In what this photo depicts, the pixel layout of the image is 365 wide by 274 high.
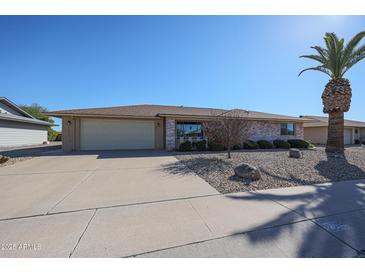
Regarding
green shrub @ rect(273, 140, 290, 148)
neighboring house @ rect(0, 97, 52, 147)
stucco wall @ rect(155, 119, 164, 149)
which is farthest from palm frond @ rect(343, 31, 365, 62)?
neighboring house @ rect(0, 97, 52, 147)

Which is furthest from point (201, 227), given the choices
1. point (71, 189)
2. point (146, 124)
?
point (146, 124)

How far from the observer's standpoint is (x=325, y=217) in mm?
3096

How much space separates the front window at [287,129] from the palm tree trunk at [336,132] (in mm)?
5633

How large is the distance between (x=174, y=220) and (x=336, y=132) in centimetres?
1248

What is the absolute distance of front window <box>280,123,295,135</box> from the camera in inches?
643

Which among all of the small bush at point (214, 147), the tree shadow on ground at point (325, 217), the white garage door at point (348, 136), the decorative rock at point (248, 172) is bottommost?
the tree shadow on ground at point (325, 217)

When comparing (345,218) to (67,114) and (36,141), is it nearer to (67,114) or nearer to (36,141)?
(67,114)

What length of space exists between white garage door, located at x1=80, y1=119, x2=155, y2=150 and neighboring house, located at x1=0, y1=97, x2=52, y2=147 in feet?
27.0

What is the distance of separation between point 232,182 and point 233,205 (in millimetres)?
1603

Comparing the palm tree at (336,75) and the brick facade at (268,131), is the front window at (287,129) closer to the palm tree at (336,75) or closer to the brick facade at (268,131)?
the brick facade at (268,131)

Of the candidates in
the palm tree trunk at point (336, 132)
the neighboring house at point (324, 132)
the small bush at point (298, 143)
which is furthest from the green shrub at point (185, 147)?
the neighboring house at point (324, 132)

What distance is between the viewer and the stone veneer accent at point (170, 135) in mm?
13086

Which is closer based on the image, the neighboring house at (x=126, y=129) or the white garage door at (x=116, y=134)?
the neighboring house at (x=126, y=129)

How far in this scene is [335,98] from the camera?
33.2 ft
